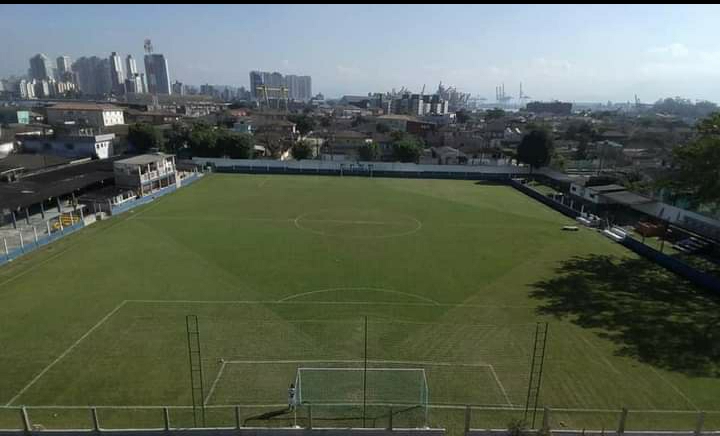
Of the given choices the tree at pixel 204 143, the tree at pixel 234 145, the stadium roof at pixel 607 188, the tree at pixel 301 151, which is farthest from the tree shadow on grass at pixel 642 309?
the tree at pixel 204 143

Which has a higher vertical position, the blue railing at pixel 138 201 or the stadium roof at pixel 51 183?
the stadium roof at pixel 51 183

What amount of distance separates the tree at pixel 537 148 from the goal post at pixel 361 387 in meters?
35.0

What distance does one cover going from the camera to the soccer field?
32.9 feet

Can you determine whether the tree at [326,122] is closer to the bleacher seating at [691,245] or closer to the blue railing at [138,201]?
the blue railing at [138,201]

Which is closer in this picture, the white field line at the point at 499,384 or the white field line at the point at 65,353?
the white field line at the point at 65,353

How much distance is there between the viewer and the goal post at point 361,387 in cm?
973

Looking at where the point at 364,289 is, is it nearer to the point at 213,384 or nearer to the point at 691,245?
the point at 213,384

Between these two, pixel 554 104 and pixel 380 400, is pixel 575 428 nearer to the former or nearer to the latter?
pixel 380 400

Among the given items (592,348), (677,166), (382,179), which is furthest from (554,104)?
(592,348)

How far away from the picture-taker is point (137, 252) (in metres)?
19.3

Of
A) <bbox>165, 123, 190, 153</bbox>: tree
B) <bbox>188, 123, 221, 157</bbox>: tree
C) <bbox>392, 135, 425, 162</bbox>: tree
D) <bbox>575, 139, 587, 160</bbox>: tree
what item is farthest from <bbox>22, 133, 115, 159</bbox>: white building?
<bbox>575, 139, 587, 160</bbox>: tree

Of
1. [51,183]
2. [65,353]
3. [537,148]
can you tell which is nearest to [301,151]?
[51,183]

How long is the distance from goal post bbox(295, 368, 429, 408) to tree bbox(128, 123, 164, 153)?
136ft

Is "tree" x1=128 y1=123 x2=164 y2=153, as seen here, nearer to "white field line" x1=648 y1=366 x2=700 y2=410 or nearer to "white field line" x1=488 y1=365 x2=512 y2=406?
"white field line" x1=488 y1=365 x2=512 y2=406
